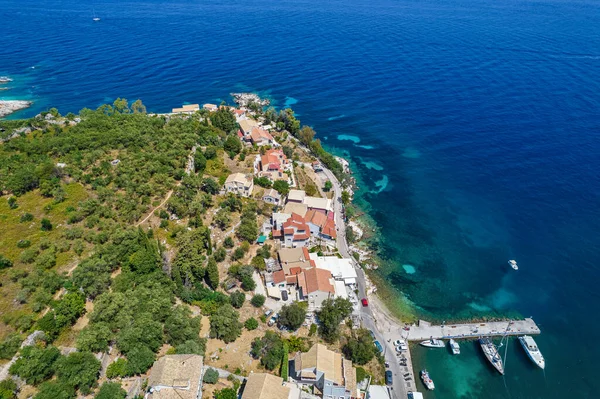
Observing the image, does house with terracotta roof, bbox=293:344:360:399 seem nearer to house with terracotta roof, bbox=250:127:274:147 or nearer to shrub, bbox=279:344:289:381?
shrub, bbox=279:344:289:381

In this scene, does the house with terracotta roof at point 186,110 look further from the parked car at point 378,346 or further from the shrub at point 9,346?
the parked car at point 378,346

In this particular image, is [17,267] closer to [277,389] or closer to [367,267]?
[277,389]

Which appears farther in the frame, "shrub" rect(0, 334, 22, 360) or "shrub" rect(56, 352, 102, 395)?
"shrub" rect(0, 334, 22, 360)

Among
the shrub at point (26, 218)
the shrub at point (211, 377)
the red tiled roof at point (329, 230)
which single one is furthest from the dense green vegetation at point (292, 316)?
the shrub at point (26, 218)

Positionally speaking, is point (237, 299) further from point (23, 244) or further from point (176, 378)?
point (23, 244)

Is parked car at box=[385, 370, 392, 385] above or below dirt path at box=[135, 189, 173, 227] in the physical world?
below

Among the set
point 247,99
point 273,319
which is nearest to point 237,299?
point 273,319

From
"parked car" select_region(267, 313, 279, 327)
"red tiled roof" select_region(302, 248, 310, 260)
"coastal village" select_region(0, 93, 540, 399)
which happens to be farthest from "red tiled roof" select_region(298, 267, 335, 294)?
"parked car" select_region(267, 313, 279, 327)
